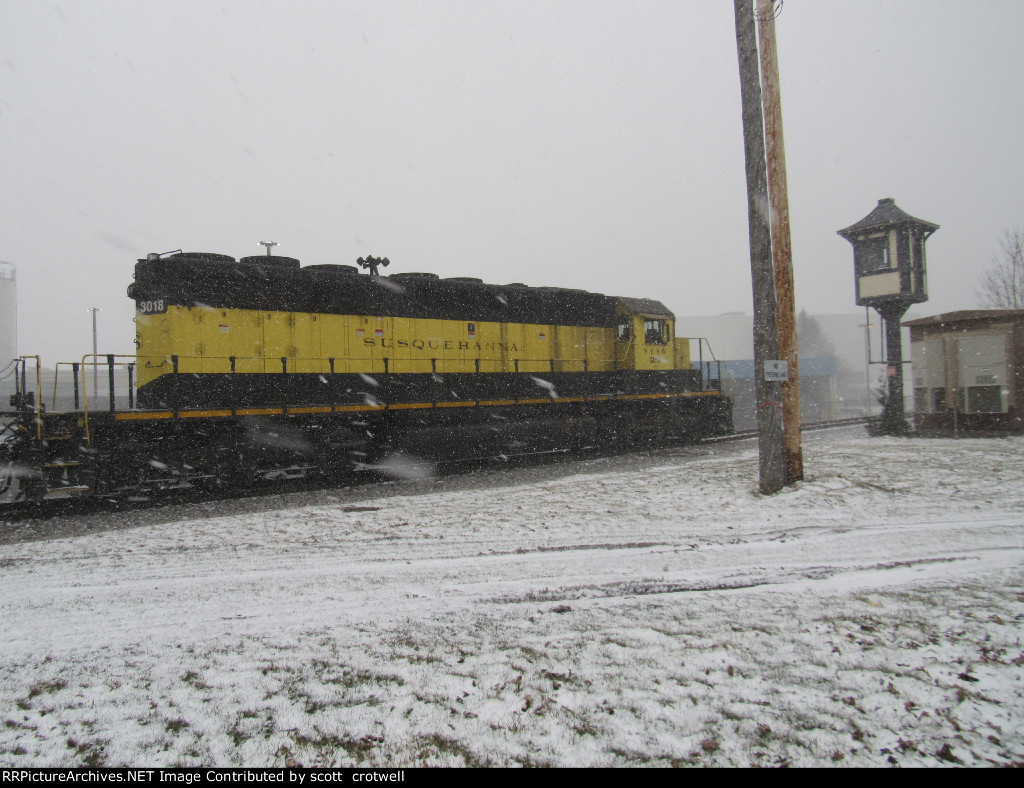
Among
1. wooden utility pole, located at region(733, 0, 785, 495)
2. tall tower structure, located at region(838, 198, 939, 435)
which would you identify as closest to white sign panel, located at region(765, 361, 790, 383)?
wooden utility pole, located at region(733, 0, 785, 495)

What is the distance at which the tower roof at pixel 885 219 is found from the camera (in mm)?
17031

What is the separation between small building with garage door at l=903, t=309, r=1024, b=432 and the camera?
14.7 metres

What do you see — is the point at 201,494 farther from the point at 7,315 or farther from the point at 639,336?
the point at 7,315

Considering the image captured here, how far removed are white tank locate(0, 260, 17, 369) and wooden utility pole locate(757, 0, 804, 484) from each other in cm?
6123

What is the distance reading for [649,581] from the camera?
4.98 m

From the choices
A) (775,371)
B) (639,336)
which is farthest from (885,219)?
(775,371)

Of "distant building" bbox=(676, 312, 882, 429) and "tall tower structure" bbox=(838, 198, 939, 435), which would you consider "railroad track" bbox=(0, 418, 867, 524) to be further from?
"tall tower structure" bbox=(838, 198, 939, 435)

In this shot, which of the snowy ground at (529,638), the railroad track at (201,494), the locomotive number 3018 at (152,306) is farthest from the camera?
the locomotive number 3018 at (152,306)

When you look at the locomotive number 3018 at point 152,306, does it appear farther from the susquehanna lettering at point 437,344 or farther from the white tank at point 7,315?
the white tank at point 7,315

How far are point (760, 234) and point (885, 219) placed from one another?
39.4 feet

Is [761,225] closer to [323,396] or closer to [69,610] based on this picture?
[323,396]

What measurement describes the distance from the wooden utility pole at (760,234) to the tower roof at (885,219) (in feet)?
37.6

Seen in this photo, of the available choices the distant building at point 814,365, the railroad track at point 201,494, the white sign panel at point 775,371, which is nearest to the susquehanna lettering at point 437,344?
the railroad track at point 201,494

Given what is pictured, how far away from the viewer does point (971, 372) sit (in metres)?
15.2
